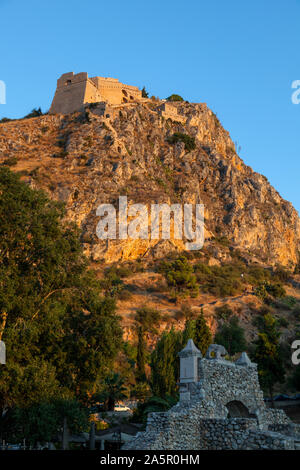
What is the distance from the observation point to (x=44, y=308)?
20188 mm

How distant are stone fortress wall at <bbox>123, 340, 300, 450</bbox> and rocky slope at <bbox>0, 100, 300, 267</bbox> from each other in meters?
51.6

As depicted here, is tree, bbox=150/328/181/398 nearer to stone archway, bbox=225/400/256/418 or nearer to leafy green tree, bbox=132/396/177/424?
leafy green tree, bbox=132/396/177/424

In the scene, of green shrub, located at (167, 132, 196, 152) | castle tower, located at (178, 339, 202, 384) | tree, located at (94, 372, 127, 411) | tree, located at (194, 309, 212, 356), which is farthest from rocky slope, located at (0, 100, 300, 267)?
castle tower, located at (178, 339, 202, 384)

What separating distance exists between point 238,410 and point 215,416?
86.1 inches

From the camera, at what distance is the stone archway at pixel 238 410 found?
16.3m

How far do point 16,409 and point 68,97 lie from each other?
82260 millimetres

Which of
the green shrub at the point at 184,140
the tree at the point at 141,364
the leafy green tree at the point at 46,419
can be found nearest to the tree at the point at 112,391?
the tree at the point at 141,364

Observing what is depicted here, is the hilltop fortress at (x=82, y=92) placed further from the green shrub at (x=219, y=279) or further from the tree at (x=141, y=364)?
the tree at (x=141, y=364)

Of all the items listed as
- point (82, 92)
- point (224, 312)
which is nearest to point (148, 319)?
point (224, 312)

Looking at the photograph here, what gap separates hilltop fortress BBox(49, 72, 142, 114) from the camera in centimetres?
9119

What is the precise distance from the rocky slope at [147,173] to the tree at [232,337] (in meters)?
18.9

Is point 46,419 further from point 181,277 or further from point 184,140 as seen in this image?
point 184,140

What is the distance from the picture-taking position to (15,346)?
1878 cm

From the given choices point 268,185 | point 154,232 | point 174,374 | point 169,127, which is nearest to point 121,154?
point 154,232
